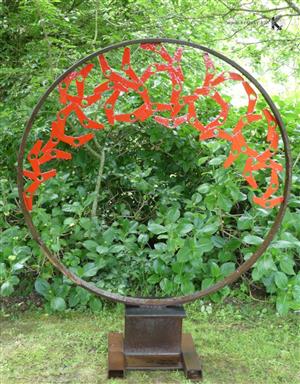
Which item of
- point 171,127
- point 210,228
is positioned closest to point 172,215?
point 210,228

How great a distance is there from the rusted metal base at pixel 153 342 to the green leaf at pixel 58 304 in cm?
53

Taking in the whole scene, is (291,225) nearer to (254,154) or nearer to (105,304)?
(254,154)

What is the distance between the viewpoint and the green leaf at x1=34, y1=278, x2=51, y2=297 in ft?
9.19

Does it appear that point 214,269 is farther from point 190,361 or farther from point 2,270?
point 2,270

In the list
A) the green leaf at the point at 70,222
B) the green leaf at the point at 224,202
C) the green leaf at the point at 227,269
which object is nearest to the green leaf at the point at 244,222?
the green leaf at the point at 224,202

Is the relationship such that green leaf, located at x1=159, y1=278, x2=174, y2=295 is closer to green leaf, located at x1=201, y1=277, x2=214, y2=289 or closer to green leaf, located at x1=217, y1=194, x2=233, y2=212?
green leaf, located at x1=201, y1=277, x2=214, y2=289

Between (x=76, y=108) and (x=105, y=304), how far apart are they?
124cm

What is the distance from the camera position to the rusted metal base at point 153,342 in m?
2.25

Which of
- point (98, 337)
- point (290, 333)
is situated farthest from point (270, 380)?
point (98, 337)

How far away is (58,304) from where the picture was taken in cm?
272

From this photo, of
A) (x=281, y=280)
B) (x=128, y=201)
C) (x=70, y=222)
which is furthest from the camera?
(x=128, y=201)

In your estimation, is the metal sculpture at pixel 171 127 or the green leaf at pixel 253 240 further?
the green leaf at pixel 253 240

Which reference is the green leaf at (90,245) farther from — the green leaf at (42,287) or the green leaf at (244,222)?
the green leaf at (244,222)

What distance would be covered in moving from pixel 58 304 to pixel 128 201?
0.96 m
